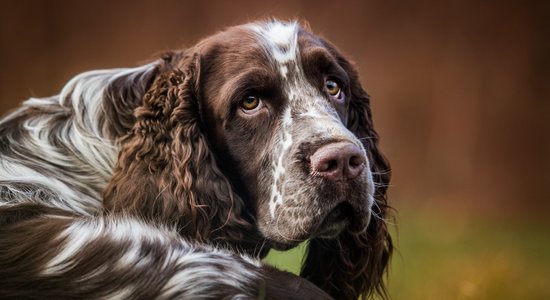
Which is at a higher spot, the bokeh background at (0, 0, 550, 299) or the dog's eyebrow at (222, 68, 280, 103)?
the dog's eyebrow at (222, 68, 280, 103)

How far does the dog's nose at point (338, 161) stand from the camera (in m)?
3.18

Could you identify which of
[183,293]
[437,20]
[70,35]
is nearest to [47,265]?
[183,293]

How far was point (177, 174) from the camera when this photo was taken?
3.48 m

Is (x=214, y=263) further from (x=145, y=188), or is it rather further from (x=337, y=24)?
(x=337, y=24)

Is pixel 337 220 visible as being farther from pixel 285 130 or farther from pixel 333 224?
pixel 285 130

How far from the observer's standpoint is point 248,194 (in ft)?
11.8

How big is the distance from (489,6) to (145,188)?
5142 mm

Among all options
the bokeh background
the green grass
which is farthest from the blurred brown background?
the green grass

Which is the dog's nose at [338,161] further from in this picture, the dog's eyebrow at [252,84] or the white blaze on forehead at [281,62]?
the dog's eyebrow at [252,84]

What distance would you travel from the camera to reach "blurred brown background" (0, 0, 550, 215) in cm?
746

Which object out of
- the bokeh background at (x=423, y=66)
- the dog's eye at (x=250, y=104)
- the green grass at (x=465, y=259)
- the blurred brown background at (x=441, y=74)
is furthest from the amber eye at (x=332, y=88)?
the blurred brown background at (x=441, y=74)

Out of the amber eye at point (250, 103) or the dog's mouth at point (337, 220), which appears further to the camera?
Result: the amber eye at point (250, 103)

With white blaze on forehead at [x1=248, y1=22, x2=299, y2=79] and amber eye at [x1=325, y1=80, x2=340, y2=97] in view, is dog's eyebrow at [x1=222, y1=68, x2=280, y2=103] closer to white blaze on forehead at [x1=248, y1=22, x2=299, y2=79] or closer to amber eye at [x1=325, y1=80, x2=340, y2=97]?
white blaze on forehead at [x1=248, y1=22, x2=299, y2=79]

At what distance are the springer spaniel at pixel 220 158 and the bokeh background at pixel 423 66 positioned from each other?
317cm
